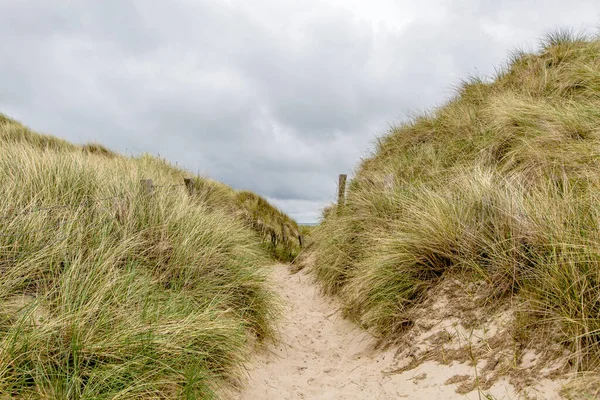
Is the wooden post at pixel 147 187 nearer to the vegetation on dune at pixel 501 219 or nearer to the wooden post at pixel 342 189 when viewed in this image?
the vegetation on dune at pixel 501 219

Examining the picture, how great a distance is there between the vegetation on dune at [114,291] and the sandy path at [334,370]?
0.37 meters

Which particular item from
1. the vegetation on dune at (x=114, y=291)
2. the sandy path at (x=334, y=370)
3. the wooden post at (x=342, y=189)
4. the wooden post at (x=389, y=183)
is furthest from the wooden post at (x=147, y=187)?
the wooden post at (x=342, y=189)

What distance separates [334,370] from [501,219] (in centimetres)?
218

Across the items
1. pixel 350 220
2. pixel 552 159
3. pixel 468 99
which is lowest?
pixel 350 220

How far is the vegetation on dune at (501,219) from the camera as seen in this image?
9.77 feet

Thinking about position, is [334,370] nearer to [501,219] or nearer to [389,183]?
[501,219]

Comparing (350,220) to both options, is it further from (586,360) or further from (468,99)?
(468,99)

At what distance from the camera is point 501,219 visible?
394 centimetres

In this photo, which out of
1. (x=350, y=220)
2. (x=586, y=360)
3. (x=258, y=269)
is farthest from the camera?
(x=350, y=220)

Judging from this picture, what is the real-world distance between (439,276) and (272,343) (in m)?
1.87

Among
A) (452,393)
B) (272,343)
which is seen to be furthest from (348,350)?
(452,393)

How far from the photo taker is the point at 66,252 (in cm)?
342

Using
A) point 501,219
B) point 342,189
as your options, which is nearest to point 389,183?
point 342,189

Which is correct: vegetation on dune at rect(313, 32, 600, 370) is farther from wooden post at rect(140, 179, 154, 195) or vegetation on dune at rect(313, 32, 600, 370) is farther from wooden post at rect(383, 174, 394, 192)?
wooden post at rect(140, 179, 154, 195)
